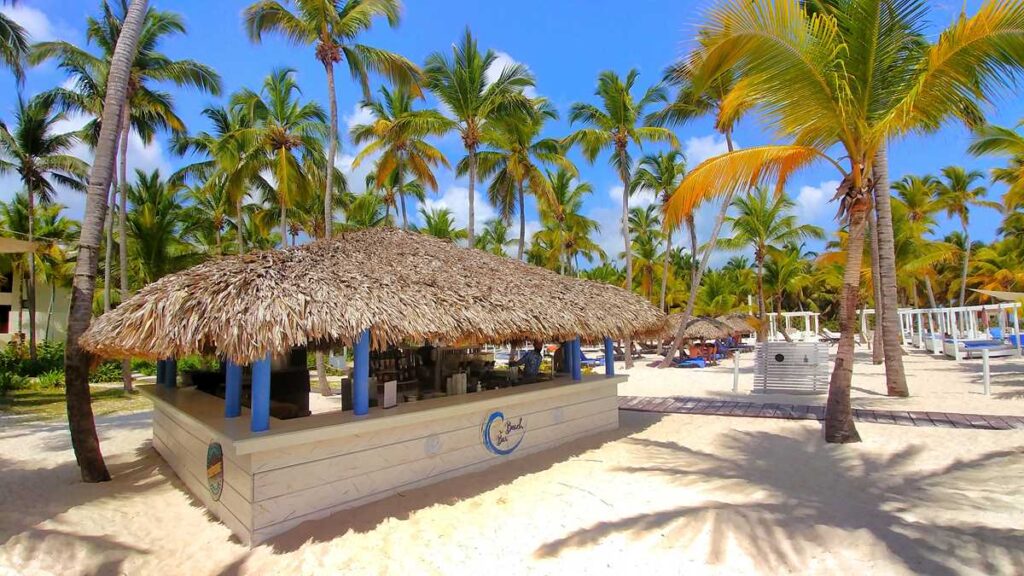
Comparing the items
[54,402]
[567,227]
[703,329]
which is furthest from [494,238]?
[54,402]

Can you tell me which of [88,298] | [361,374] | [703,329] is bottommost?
[361,374]

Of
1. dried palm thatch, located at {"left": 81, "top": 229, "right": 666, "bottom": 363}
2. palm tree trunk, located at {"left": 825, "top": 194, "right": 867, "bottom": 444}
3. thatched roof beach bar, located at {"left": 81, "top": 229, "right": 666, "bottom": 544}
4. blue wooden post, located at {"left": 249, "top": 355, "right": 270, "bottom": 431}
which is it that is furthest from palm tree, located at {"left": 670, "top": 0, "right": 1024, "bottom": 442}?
blue wooden post, located at {"left": 249, "top": 355, "right": 270, "bottom": 431}

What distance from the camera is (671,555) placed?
167 inches

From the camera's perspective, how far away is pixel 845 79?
665cm

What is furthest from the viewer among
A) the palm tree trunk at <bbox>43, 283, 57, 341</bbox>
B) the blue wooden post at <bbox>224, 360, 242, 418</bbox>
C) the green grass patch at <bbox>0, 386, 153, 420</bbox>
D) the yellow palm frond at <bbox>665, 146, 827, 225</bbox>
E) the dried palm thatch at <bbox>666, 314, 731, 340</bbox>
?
the palm tree trunk at <bbox>43, 283, 57, 341</bbox>

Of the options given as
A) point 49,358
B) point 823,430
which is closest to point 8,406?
point 49,358

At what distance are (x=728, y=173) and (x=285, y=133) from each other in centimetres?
1263

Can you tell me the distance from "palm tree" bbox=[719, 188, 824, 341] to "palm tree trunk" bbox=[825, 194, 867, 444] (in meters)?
17.5

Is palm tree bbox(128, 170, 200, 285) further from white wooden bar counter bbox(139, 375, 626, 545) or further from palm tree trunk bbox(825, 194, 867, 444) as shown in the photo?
palm tree trunk bbox(825, 194, 867, 444)

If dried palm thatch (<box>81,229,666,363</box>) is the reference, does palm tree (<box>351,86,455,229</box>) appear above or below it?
above

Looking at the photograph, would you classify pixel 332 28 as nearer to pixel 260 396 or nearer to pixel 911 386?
pixel 260 396

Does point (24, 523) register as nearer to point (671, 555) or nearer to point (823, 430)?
point (671, 555)

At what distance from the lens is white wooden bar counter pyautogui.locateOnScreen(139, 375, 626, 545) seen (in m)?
4.60

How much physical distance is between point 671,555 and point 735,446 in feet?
12.1
